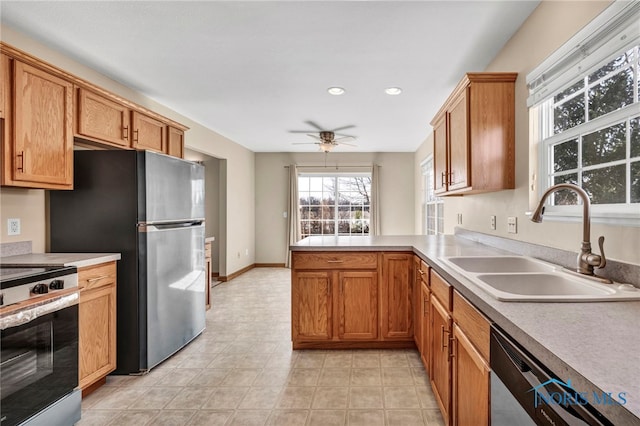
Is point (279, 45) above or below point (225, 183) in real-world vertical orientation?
above

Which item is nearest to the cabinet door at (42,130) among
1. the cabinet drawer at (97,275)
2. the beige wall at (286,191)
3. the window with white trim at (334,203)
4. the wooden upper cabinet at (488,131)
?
the cabinet drawer at (97,275)

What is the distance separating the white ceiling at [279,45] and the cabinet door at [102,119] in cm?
36

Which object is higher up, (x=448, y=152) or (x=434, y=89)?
(x=434, y=89)

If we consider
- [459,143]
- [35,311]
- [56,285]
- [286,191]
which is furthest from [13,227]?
[286,191]

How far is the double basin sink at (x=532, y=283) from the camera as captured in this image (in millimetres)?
1111

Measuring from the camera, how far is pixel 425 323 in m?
2.30

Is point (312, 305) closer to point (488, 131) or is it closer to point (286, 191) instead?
point (488, 131)

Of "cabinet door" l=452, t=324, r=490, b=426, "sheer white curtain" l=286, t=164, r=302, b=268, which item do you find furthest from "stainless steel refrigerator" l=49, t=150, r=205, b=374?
"sheer white curtain" l=286, t=164, r=302, b=268

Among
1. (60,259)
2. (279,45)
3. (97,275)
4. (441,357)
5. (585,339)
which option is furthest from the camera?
(279,45)

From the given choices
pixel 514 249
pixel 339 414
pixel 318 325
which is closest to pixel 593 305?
pixel 514 249

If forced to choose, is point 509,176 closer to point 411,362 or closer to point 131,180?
point 411,362

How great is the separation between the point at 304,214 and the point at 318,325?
430 centimetres

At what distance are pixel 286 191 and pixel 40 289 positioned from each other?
17.7 feet

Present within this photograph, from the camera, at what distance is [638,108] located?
131cm
